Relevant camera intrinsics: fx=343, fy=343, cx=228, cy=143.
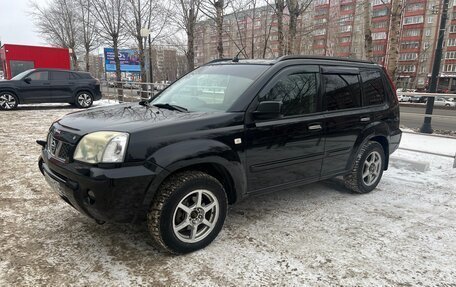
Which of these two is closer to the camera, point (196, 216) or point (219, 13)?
point (196, 216)

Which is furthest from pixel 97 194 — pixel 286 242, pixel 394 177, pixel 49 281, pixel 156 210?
pixel 394 177

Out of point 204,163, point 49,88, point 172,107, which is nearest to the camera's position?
point 204,163

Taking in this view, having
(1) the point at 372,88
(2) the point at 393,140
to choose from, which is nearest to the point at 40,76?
(1) the point at 372,88

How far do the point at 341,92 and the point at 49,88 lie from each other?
13.0 metres

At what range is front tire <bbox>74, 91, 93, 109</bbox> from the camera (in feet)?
47.8

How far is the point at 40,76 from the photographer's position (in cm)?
1376

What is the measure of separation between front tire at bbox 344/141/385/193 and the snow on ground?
150mm

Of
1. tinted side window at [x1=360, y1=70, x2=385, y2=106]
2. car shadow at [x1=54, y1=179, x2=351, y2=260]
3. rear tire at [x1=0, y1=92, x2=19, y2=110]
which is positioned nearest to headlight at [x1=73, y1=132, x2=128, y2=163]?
car shadow at [x1=54, y1=179, x2=351, y2=260]

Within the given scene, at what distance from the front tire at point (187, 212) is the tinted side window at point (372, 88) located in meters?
2.59

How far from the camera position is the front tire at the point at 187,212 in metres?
2.83

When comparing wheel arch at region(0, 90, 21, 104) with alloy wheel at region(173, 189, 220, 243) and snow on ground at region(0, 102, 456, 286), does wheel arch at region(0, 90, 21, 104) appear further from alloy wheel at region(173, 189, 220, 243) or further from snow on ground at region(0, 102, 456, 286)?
alloy wheel at region(173, 189, 220, 243)

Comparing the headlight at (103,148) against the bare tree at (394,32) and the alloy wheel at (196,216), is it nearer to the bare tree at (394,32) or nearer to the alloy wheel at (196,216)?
the alloy wheel at (196,216)

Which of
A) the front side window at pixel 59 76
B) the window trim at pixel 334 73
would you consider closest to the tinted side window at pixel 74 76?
the front side window at pixel 59 76

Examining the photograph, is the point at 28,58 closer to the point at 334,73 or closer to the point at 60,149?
the point at 60,149
